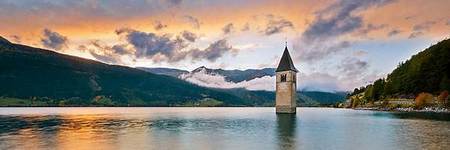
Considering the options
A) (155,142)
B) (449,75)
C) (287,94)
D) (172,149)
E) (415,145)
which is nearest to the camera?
(172,149)

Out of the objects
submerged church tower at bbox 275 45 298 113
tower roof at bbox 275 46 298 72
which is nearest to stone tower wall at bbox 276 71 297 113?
submerged church tower at bbox 275 45 298 113

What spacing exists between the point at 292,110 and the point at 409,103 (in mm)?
68397

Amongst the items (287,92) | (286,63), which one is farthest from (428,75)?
(287,92)

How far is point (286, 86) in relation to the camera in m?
130

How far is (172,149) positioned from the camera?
37719 mm

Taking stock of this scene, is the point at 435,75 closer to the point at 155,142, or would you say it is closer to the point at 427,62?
the point at 427,62

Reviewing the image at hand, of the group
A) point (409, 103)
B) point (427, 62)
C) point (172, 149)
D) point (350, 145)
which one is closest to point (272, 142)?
point (350, 145)

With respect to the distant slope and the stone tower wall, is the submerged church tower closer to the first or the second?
the stone tower wall

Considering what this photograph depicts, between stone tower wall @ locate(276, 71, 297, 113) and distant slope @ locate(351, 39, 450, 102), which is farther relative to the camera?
distant slope @ locate(351, 39, 450, 102)

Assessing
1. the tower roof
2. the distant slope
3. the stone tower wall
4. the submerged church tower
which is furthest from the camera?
the distant slope

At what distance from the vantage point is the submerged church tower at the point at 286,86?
424ft

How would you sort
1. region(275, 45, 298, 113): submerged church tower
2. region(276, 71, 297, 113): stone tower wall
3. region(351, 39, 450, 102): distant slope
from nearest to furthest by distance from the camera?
region(276, 71, 297, 113): stone tower wall, region(275, 45, 298, 113): submerged church tower, region(351, 39, 450, 102): distant slope

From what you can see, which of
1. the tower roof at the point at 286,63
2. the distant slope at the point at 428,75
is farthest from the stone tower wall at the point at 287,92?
the distant slope at the point at 428,75

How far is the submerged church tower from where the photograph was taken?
424 ft
